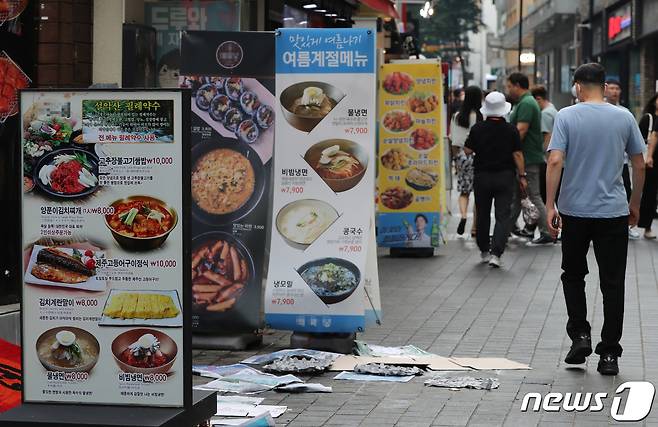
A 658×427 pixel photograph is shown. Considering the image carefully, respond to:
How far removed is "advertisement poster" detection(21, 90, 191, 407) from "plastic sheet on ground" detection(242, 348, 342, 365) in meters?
2.85

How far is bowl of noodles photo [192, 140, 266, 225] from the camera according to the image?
356 inches

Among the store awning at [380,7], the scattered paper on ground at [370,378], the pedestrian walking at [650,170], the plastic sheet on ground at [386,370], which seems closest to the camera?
the scattered paper on ground at [370,378]

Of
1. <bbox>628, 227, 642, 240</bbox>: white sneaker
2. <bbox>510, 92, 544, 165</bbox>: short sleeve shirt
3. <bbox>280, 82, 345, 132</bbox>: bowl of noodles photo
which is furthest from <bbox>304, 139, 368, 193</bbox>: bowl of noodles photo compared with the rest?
<bbox>628, 227, 642, 240</bbox>: white sneaker

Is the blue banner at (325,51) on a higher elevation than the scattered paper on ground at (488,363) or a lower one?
higher

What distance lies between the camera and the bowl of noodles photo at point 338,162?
886 centimetres

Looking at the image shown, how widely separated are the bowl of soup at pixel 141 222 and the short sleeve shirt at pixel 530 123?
36.4 ft

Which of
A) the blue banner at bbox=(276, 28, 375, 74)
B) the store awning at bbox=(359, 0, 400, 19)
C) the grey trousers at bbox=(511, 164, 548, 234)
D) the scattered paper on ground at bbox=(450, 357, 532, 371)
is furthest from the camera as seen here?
the grey trousers at bbox=(511, 164, 548, 234)

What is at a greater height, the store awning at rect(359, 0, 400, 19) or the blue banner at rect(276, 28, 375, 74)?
the store awning at rect(359, 0, 400, 19)

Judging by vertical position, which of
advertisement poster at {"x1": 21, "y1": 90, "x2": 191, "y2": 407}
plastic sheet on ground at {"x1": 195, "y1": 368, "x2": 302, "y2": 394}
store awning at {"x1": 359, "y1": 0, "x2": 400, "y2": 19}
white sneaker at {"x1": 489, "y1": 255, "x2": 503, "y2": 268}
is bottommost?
plastic sheet on ground at {"x1": 195, "y1": 368, "x2": 302, "y2": 394}

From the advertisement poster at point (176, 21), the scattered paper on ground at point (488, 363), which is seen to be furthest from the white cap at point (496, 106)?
the scattered paper on ground at point (488, 363)

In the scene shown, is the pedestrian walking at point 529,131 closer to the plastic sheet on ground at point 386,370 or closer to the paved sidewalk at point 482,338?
the paved sidewalk at point 482,338

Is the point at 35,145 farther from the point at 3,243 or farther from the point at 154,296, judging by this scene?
the point at 3,243

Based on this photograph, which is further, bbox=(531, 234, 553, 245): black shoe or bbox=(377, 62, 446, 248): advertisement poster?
bbox=(531, 234, 553, 245): black shoe

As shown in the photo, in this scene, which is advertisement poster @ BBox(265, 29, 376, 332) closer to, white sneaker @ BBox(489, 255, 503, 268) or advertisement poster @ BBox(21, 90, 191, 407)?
advertisement poster @ BBox(21, 90, 191, 407)
